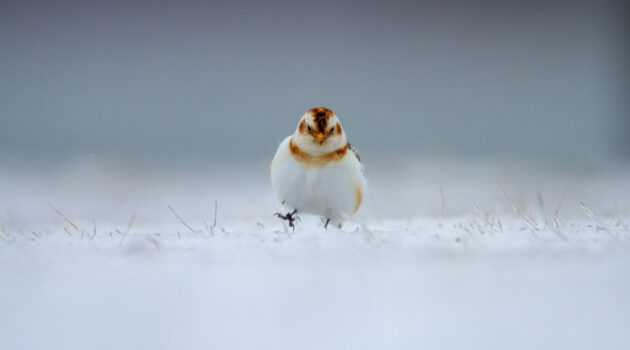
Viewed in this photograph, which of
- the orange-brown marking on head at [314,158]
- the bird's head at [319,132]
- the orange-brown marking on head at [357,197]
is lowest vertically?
the orange-brown marking on head at [357,197]

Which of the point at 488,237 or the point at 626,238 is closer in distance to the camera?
the point at 626,238

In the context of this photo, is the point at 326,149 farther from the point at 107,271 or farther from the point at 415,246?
the point at 107,271

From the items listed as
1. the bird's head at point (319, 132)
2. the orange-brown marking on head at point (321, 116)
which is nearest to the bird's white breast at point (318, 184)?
the bird's head at point (319, 132)

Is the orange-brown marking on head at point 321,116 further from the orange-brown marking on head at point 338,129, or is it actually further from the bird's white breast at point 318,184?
the bird's white breast at point 318,184

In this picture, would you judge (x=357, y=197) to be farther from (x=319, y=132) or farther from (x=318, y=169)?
(x=319, y=132)

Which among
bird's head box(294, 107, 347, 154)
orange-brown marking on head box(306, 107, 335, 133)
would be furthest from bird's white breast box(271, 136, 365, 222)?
orange-brown marking on head box(306, 107, 335, 133)

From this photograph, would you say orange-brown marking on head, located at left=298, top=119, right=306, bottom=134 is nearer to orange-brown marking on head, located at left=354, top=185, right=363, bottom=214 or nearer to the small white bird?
the small white bird

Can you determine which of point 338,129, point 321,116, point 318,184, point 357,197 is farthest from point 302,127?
point 357,197

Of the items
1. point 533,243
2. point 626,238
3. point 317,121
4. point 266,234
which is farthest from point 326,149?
point 626,238

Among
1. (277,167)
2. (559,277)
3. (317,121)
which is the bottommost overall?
(559,277)
